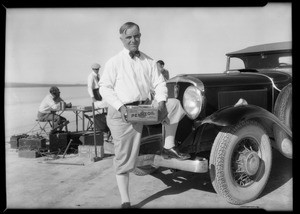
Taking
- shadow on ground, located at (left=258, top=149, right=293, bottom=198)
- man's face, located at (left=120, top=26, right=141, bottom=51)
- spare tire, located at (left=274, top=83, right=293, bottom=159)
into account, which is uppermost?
man's face, located at (left=120, top=26, right=141, bottom=51)

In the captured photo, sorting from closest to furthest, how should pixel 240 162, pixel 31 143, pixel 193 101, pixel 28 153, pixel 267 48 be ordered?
Result: pixel 240 162 → pixel 193 101 → pixel 267 48 → pixel 28 153 → pixel 31 143

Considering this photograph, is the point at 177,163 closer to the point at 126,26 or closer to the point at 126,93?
the point at 126,93

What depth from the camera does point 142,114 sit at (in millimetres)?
2842

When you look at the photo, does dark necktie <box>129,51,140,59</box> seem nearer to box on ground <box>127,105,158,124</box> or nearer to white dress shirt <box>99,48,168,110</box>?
white dress shirt <box>99,48,168,110</box>

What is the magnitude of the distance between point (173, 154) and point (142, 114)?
621mm

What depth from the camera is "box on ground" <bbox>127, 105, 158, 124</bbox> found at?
2.83 metres

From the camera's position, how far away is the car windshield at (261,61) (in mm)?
4605

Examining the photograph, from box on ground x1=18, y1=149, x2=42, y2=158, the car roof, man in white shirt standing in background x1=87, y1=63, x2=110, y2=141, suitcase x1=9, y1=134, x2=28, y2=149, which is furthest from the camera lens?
suitcase x1=9, y1=134, x2=28, y2=149

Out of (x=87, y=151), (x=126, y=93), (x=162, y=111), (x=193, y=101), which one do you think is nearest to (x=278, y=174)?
(x=193, y=101)

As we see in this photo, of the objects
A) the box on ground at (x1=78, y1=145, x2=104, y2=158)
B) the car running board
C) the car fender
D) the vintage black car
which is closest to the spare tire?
the vintage black car

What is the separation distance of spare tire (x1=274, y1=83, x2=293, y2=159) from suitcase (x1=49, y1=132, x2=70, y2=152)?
11.9 feet

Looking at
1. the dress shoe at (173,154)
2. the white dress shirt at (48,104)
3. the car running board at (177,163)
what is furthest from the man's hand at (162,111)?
the white dress shirt at (48,104)
